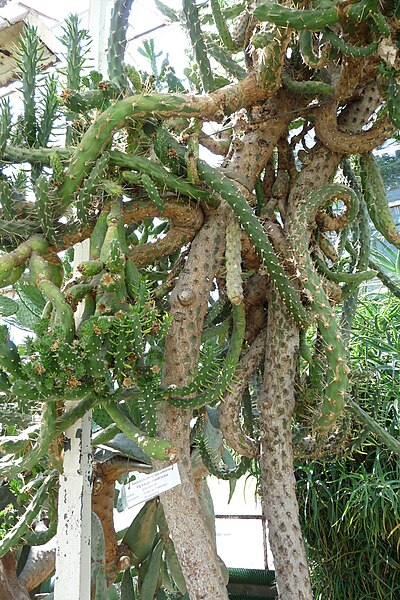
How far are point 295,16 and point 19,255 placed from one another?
0.94 meters

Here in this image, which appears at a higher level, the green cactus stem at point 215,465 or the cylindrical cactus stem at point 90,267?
the cylindrical cactus stem at point 90,267

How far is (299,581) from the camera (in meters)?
1.71

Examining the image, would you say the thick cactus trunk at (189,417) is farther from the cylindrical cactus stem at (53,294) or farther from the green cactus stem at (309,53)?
the green cactus stem at (309,53)

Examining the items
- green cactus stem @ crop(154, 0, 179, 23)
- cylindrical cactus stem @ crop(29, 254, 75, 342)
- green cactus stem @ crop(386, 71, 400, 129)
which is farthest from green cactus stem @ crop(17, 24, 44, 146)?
green cactus stem @ crop(386, 71, 400, 129)

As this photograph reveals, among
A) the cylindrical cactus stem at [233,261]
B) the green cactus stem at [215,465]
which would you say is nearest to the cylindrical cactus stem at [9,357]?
the cylindrical cactus stem at [233,261]

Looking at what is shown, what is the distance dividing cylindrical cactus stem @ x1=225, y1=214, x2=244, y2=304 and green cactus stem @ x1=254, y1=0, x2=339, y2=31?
1.77ft

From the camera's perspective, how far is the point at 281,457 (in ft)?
5.98

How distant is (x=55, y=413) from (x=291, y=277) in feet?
2.69

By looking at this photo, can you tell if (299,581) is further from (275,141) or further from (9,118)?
(9,118)

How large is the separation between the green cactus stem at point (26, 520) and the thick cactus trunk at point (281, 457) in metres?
0.67

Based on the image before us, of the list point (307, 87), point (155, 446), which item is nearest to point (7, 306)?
point (155, 446)

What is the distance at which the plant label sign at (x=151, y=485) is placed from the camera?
4.26 feet

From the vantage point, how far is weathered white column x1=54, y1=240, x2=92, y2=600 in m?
1.46

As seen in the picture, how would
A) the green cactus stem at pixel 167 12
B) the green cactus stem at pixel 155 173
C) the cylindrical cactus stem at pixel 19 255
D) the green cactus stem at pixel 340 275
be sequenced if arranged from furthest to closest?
the green cactus stem at pixel 167 12 < the green cactus stem at pixel 340 275 < the green cactus stem at pixel 155 173 < the cylindrical cactus stem at pixel 19 255
